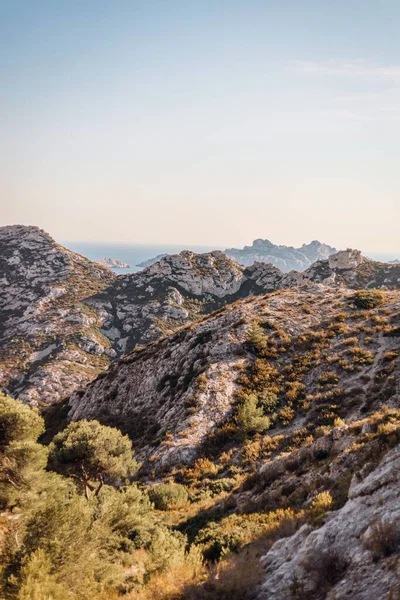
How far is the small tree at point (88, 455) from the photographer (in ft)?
66.4

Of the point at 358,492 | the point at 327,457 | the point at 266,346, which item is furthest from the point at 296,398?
the point at 358,492

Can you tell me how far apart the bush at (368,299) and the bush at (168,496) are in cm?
3505

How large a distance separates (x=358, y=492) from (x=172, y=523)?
11.1m

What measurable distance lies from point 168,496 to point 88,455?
568 centimetres

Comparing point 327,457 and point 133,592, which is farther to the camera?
point 327,457

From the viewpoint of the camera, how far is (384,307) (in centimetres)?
4356

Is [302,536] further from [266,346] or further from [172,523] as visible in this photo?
[266,346]

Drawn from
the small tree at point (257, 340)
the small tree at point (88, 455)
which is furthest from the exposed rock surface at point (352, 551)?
the small tree at point (257, 340)

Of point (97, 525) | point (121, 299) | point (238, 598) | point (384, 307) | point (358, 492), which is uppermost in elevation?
point (384, 307)

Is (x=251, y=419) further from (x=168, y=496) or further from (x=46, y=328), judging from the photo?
(x=46, y=328)

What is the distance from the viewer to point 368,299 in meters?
45.8

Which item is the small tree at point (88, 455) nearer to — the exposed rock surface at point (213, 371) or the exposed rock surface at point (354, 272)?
the exposed rock surface at point (213, 371)

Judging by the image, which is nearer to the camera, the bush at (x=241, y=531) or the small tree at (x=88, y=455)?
the bush at (x=241, y=531)

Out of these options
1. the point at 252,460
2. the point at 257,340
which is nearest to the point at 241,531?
the point at 252,460
